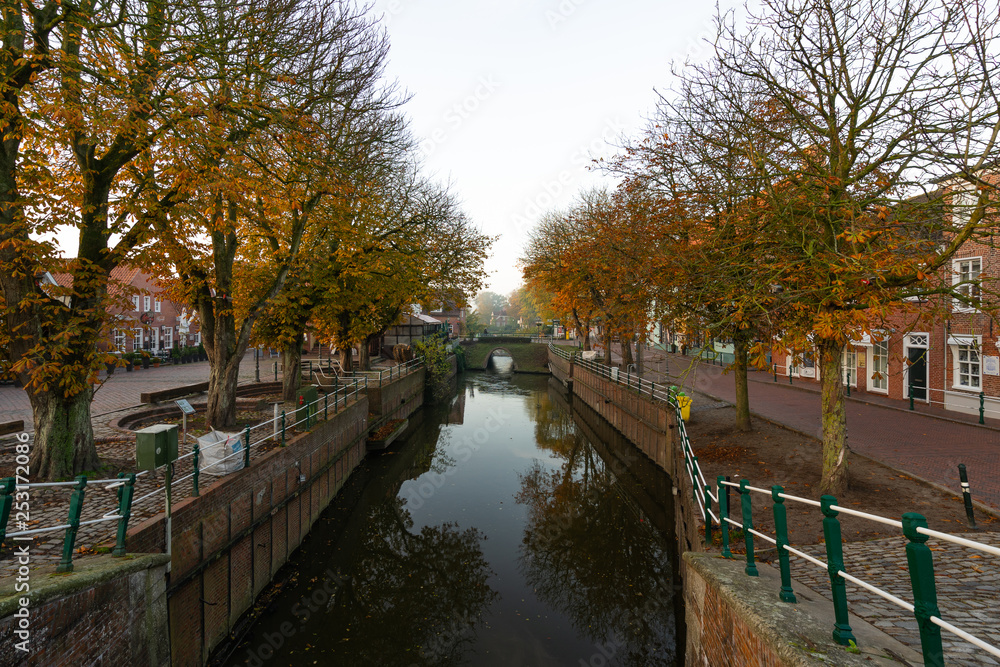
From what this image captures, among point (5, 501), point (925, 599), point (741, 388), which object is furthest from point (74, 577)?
point (741, 388)

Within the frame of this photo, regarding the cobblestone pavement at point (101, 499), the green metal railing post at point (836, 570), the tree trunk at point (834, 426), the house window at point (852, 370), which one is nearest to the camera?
the green metal railing post at point (836, 570)

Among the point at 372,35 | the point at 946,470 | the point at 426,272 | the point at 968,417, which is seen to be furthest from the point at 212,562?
the point at 968,417

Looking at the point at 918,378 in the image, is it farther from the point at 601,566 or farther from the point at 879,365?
the point at 601,566

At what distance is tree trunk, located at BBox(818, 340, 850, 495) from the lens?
27.4 feet

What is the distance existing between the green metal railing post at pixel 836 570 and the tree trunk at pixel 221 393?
42.1ft

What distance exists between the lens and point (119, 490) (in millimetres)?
5613

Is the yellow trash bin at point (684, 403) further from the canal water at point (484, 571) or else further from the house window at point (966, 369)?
the house window at point (966, 369)

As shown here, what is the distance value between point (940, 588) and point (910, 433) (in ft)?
34.7

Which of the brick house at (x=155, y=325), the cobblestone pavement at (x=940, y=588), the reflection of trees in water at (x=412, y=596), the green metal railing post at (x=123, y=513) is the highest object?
the brick house at (x=155, y=325)

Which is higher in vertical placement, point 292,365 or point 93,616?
point 292,365

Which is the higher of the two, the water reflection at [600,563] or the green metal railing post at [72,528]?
the green metal railing post at [72,528]

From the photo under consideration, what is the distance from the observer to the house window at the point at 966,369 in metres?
16.1

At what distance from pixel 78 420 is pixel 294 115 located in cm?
678

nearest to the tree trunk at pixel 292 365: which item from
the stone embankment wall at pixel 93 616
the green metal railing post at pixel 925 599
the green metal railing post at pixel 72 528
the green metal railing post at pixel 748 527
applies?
the stone embankment wall at pixel 93 616
